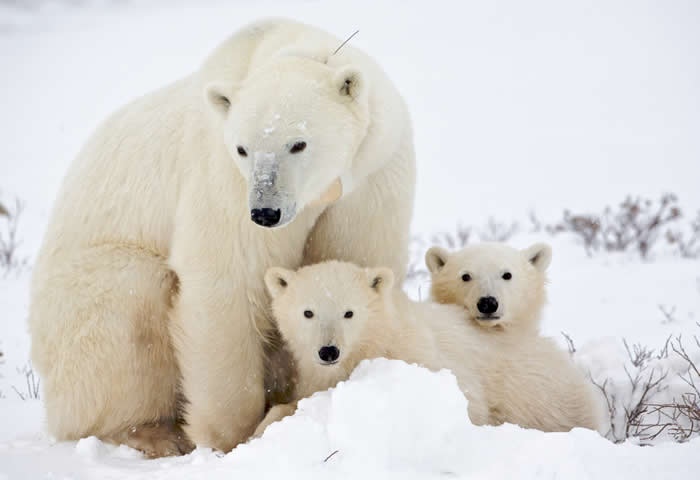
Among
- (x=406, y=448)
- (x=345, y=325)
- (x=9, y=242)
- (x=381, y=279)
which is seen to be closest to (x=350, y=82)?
(x=381, y=279)

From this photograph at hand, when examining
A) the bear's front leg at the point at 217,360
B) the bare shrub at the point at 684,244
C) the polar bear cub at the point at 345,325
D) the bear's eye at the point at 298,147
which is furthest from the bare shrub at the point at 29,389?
the bare shrub at the point at 684,244

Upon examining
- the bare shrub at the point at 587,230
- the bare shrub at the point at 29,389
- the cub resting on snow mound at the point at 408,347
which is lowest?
the bare shrub at the point at 29,389

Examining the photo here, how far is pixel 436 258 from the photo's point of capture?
4.54m

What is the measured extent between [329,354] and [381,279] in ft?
1.77

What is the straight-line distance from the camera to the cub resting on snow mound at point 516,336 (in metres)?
3.93

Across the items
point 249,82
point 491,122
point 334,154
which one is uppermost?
point 249,82

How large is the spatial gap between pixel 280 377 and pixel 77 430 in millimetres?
1044

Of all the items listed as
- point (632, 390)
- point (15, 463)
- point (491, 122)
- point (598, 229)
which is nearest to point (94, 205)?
point (15, 463)

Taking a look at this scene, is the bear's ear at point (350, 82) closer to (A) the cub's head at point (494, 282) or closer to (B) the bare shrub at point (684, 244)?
(A) the cub's head at point (494, 282)

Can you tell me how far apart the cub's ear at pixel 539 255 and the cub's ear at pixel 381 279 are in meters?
1.28

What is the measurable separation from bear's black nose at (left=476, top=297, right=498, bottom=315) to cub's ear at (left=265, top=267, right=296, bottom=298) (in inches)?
45.6

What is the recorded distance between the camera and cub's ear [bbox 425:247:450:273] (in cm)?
448

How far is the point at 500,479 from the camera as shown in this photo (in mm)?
2443

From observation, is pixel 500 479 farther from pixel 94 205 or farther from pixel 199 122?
pixel 94 205
